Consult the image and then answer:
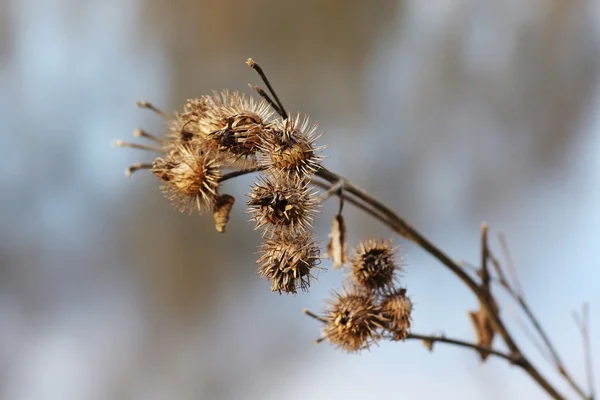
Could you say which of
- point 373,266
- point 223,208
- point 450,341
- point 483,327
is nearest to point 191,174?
point 223,208

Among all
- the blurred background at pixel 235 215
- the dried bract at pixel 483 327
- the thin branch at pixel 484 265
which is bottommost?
the dried bract at pixel 483 327

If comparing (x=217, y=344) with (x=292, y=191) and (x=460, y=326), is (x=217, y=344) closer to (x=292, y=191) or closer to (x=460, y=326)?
(x=460, y=326)

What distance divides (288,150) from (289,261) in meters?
0.09

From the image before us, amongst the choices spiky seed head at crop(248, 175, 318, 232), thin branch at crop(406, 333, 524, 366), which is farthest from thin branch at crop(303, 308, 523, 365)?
spiky seed head at crop(248, 175, 318, 232)

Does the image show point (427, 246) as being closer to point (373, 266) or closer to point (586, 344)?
point (373, 266)

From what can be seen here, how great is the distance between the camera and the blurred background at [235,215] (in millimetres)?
1232

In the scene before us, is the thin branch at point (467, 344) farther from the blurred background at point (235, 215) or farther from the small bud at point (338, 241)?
the blurred background at point (235, 215)

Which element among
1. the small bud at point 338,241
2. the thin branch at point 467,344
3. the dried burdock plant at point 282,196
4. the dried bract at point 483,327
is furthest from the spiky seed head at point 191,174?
the dried bract at point 483,327

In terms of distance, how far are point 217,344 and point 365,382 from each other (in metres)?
0.39

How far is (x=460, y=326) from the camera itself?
1150mm

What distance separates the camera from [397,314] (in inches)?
18.2

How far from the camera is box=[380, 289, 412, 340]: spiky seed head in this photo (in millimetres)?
464

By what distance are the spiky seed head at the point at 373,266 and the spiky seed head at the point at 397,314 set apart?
0.07 ft

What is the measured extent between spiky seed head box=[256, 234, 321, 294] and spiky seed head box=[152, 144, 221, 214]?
0.07 meters
